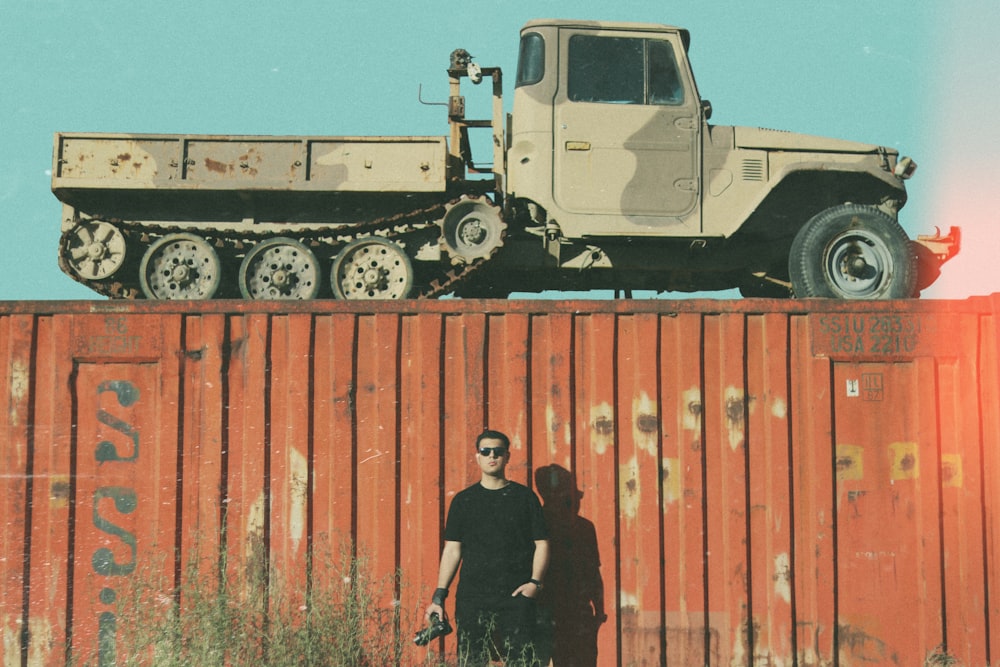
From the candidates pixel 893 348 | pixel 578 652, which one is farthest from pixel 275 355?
pixel 893 348

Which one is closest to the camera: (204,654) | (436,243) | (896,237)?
(204,654)

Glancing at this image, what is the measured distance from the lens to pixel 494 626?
5066 mm

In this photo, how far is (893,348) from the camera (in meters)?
5.89

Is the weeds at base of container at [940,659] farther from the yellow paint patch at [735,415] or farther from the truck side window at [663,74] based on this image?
the truck side window at [663,74]

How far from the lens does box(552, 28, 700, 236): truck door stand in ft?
24.3

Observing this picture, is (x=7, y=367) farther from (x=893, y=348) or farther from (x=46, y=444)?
(x=893, y=348)

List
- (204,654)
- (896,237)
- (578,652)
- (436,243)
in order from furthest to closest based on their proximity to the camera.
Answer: (436,243) → (896,237) → (578,652) → (204,654)

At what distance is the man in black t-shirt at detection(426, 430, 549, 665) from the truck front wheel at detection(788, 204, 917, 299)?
310cm

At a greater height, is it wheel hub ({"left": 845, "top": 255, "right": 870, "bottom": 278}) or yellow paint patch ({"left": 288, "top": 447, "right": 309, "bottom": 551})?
wheel hub ({"left": 845, "top": 255, "right": 870, "bottom": 278})

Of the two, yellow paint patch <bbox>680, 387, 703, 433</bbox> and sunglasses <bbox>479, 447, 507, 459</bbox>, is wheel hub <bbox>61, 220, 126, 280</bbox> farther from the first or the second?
yellow paint patch <bbox>680, 387, 703, 433</bbox>

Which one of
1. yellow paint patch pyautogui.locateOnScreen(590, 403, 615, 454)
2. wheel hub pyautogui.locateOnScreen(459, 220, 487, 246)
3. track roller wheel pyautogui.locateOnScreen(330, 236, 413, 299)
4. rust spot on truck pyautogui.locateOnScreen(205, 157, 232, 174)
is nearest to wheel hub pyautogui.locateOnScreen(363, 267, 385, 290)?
track roller wheel pyautogui.locateOnScreen(330, 236, 413, 299)

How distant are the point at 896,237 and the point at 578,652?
391cm

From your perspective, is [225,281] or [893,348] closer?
[893,348]

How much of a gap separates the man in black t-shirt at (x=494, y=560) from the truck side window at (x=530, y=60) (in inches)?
140
